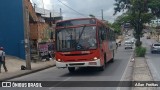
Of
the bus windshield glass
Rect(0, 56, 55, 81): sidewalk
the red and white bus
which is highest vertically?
the bus windshield glass

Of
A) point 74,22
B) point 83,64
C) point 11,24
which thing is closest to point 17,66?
point 11,24

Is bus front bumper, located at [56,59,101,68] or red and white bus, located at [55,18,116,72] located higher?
red and white bus, located at [55,18,116,72]

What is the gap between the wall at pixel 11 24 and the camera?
36.3m

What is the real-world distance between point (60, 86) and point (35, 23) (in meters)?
24.4

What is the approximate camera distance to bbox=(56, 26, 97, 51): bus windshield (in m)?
20.5

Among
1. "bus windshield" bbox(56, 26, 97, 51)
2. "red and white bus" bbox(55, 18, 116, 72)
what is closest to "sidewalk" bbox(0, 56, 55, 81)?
"red and white bus" bbox(55, 18, 116, 72)

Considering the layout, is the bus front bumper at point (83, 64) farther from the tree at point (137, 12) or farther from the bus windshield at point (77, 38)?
the tree at point (137, 12)

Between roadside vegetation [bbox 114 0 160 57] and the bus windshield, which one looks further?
roadside vegetation [bbox 114 0 160 57]

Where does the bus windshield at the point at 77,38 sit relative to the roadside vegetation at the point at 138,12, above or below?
below

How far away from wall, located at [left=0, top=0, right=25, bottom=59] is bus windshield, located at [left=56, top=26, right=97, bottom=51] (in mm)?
16158

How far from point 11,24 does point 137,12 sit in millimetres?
27085

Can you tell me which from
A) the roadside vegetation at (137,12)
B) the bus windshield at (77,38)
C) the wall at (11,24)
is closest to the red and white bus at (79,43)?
the bus windshield at (77,38)

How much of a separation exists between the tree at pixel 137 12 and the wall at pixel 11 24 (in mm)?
23899

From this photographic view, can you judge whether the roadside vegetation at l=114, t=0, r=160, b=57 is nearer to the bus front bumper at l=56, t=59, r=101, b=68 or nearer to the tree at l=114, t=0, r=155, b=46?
the tree at l=114, t=0, r=155, b=46
